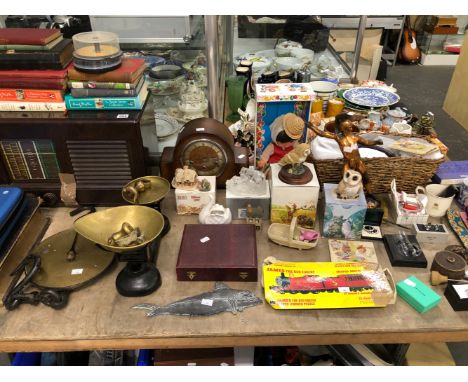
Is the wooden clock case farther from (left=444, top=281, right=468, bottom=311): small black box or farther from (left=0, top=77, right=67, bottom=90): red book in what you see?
(left=444, top=281, right=468, bottom=311): small black box

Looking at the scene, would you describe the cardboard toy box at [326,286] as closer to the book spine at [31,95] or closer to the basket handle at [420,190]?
the basket handle at [420,190]

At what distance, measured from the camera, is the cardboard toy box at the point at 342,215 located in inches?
48.5

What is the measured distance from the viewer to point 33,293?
43.0 inches

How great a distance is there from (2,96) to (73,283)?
0.66 m

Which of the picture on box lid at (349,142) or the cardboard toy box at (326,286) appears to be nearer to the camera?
the cardboard toy box at (326,286)

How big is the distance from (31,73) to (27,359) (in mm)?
915

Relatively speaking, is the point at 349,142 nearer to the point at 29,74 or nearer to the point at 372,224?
the point at 372,224

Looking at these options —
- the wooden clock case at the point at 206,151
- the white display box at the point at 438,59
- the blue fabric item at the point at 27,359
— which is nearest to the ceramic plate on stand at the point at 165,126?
the wooden clock case at the point at 206,151

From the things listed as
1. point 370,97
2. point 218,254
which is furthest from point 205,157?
point 370,97

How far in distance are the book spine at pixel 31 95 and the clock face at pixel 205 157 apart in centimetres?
44

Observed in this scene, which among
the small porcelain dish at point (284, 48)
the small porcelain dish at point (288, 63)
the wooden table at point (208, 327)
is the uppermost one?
the small porcelain dish at point (284, 48)

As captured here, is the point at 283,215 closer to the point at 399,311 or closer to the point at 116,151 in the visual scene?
the point at 399,311

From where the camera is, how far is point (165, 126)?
1.80 m
